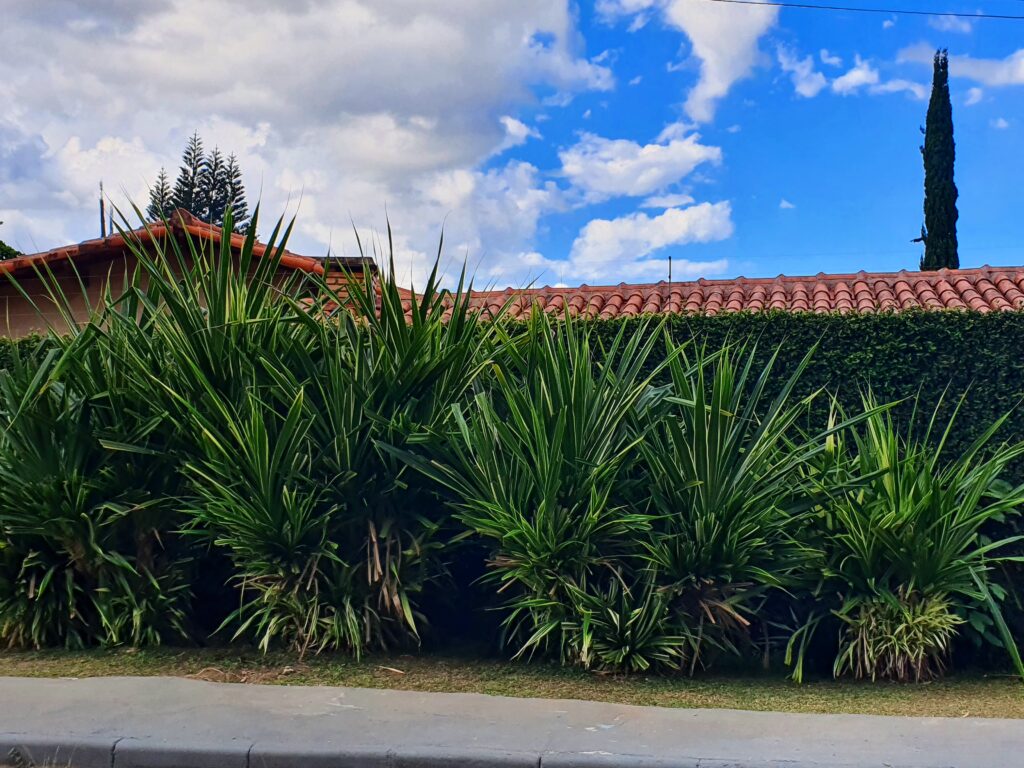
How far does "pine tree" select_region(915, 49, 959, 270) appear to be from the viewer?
21.9 metres

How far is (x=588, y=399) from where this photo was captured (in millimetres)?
6055

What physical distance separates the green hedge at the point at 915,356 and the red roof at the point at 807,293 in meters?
2.34

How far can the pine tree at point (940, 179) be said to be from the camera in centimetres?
2188

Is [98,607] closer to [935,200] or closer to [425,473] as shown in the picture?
[425,473]

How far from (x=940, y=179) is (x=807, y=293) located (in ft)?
41.0

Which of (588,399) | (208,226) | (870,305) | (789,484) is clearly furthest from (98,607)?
(870,305)

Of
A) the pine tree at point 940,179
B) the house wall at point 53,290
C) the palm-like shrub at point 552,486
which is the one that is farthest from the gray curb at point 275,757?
the pine tree at point 940,179

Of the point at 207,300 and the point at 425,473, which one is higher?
the point at 207,300

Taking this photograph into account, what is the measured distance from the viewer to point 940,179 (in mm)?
21938

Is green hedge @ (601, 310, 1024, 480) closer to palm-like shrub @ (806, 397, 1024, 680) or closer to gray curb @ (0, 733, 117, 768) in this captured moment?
palm-like shrub @ (806, 397, 1024, 680)

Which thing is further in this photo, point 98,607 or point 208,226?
point 208,226

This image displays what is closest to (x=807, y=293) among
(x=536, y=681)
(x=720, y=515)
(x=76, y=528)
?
(x=720, y=515)

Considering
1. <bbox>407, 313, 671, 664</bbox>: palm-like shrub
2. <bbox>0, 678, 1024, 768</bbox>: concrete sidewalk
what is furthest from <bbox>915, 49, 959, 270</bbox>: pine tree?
<bbox>0, 678, 1024, 768</bbox>: concrete sidewalk

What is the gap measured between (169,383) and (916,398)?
17.9 ft
